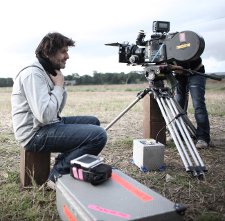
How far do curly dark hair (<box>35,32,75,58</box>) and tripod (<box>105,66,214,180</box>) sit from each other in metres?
1.55

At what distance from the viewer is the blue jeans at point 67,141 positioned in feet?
11.1

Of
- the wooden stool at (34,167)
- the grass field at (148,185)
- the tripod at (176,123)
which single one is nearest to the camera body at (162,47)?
the tripod at (176,123)

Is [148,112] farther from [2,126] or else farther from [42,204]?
[2,126]

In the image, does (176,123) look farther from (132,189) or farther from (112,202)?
(112,202)

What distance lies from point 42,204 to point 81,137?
2.42ft

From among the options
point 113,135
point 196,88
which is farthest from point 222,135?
point 113,135

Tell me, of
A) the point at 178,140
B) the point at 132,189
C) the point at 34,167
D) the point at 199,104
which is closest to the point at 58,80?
the point at 34,167

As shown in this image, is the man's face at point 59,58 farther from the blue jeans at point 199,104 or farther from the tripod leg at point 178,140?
the blue jeans at point 199,104

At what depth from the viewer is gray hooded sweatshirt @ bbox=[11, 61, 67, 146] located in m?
3.18

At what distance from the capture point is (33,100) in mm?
3191

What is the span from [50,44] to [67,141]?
99 cm

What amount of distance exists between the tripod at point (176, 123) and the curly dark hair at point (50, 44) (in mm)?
1547

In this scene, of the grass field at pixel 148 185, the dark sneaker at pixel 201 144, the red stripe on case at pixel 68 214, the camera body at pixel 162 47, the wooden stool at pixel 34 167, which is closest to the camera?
the red stripe on case at pixel 68 214

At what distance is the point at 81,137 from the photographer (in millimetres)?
3418
